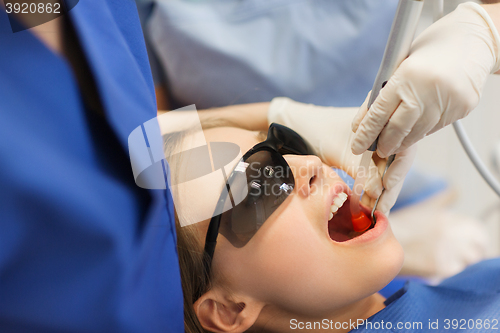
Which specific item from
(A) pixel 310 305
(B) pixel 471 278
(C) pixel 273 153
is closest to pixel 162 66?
(C) pixel 273 153

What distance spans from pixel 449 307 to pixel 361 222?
37 cm

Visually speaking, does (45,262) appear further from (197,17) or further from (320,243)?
(197,17)

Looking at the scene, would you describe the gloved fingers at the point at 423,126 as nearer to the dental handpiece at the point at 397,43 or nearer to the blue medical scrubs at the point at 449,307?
the dental handpiece at the point at 397,43

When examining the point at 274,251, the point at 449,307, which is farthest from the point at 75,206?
the point at 449,307

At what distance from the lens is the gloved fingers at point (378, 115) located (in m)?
0.63

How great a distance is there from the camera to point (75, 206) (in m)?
0.48

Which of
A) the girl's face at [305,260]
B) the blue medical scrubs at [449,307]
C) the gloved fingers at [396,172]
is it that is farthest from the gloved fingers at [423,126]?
the blue medical scrubs at [449,307]

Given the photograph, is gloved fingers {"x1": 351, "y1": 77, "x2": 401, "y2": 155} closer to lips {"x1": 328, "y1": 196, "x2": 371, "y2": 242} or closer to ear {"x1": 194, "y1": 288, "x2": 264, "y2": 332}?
lips {"x1": 328, "y1": 196, "x2": 371, "y2": 242}

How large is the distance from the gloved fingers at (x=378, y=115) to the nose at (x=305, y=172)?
0.11m

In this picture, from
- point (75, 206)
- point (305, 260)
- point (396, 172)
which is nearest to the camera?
point (75, 206)

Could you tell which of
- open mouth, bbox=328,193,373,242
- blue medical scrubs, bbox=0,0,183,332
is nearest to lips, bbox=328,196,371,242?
open mouth, bbox=328,193,373,242

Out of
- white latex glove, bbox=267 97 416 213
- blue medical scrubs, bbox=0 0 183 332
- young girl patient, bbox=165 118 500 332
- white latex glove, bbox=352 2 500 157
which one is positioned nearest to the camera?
blue medical scrubs, bbox=0 0 183 332

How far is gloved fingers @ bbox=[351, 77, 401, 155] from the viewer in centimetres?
63

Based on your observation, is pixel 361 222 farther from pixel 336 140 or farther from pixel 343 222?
pixel 336 140
